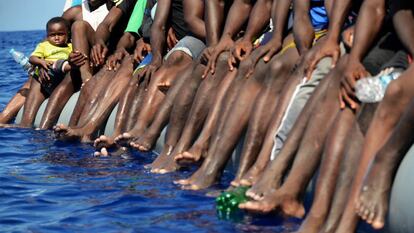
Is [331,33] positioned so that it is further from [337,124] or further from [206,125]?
[206,125]

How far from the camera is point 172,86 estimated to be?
293 inches

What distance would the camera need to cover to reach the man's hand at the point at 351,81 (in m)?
4.80

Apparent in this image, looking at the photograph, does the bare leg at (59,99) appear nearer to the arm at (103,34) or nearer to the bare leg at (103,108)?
the arm at (103,34)

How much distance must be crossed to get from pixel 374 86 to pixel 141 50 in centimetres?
451

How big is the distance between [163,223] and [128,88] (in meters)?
3.33

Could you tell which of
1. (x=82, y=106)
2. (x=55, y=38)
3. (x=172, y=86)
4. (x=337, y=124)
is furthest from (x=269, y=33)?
(x=55, y=38)

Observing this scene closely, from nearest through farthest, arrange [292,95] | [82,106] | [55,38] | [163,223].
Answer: [163,223]
[292,95]
[82,106]
[55,38]

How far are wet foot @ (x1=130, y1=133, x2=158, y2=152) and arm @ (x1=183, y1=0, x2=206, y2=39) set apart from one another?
1.00m

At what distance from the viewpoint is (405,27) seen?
15.7 ft

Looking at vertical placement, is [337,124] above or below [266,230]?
above

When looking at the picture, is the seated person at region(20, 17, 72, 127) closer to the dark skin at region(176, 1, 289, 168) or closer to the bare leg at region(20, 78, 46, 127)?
the bare leg at region(20, 78, 46, 127)

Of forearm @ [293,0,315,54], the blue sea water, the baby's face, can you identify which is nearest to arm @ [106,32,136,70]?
the baby's face

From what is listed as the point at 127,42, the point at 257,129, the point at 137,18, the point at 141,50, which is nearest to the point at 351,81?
the point at 257,129

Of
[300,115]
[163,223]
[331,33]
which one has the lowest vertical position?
[163,223]
